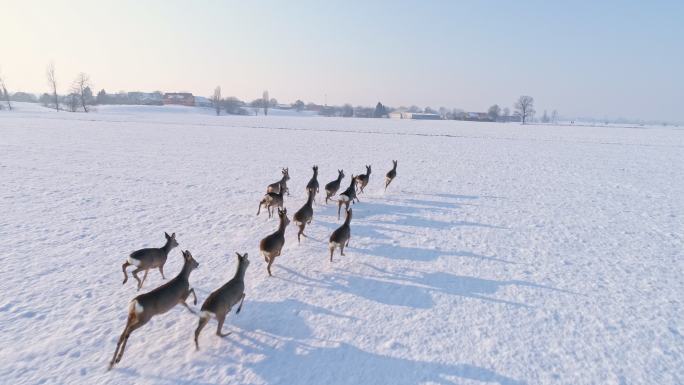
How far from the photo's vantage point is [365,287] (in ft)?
27.0

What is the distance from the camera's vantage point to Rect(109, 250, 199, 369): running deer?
5.52 meters

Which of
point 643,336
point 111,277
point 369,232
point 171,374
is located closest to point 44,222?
point 111,277

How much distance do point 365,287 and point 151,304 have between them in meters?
4.29

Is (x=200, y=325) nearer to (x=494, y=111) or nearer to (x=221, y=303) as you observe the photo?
(x=221, y=303)

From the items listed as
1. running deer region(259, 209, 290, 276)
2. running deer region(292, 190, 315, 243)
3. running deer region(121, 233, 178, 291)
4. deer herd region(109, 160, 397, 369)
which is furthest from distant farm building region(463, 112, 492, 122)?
running deer region(121, 233, 178, 291)

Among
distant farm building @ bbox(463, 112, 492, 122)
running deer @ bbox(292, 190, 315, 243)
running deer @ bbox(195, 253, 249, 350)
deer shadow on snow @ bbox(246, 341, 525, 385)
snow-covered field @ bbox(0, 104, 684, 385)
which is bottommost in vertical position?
deer shadow on snow @ bbox(246, 341, 525, 385)

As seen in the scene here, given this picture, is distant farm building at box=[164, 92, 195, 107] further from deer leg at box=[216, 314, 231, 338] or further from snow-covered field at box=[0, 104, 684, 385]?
deer leg at box=[216, 314, 231, 338]

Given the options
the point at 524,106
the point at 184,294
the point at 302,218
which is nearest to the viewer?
the point at 184,294

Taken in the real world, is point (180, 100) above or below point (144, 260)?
above

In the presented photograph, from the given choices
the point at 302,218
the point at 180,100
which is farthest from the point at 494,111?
the point at 302,218

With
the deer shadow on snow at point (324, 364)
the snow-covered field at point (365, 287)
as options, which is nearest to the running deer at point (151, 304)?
the snow-covered field at point (365, 287)

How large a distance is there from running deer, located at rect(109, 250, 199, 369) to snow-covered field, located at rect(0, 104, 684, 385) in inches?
15.7

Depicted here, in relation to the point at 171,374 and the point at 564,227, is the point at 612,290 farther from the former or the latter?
the point at 171,374

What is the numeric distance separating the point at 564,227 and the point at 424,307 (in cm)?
844
